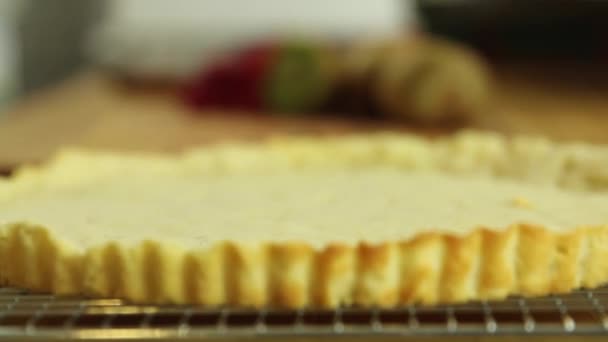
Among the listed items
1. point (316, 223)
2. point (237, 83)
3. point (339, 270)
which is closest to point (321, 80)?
point (237, 83)

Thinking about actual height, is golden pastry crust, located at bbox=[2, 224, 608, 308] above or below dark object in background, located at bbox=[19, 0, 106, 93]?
below

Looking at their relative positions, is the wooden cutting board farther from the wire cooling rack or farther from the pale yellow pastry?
the wire cooling rack

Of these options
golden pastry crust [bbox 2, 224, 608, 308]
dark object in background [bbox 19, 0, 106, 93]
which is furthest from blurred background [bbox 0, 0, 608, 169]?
golden pastry crust [bbox 2, 224, 608, 308]

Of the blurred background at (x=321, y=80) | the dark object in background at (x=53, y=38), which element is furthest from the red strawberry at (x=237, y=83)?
the dark object in background at (x=53, y=38)

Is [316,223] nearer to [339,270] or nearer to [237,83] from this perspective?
[339,270]

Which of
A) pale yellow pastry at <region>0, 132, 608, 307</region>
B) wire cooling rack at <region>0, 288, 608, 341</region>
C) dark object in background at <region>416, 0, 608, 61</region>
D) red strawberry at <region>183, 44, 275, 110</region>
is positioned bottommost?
wire cooling rack at <region>0, 288, 608, 341</region>

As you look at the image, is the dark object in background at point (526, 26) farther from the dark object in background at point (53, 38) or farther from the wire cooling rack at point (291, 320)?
the wire cooling rack at point (291, 320)

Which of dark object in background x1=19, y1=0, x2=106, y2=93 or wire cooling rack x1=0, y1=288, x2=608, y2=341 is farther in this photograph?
dark object in background x1=19, y1=0, x2=106, y2=93
